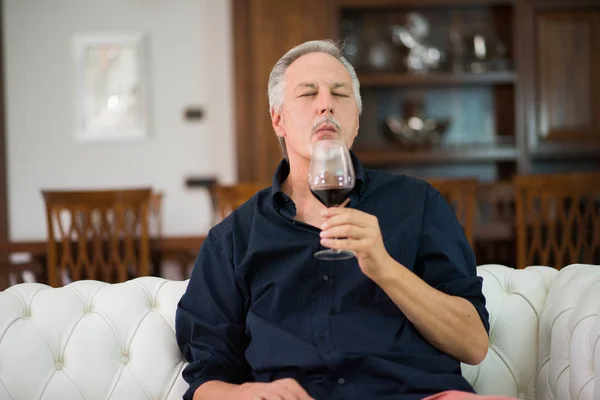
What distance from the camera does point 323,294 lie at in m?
1.58

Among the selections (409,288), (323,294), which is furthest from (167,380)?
(409,288)

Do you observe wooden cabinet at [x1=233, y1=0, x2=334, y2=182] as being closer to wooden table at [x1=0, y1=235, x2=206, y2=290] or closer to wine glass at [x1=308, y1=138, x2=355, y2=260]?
wooden table at [x1=0, y1=235, x2=206, y2=290]

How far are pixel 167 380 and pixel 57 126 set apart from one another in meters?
4.08

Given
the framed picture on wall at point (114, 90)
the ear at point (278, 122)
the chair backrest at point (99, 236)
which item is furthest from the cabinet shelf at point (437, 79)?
the ear at point (278, 122)

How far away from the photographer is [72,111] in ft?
17.9

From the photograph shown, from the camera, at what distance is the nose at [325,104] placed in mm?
1639

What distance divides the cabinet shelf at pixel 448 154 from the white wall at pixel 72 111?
1095 mm

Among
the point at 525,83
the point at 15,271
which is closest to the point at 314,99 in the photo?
the point at 15,271

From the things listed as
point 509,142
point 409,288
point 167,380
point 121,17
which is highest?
point 121,17

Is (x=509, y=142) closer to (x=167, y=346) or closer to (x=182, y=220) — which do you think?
(x=182, y=220)

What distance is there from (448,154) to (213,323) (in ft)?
11.7

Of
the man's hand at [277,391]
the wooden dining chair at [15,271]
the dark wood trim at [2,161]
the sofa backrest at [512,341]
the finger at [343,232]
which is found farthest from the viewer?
the dark wood trim at [2,161]

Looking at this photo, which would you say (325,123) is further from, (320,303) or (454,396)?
(454,396)

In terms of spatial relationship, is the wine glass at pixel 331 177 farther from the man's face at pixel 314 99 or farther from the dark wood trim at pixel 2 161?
the dark wood trim at pixel 2 161
